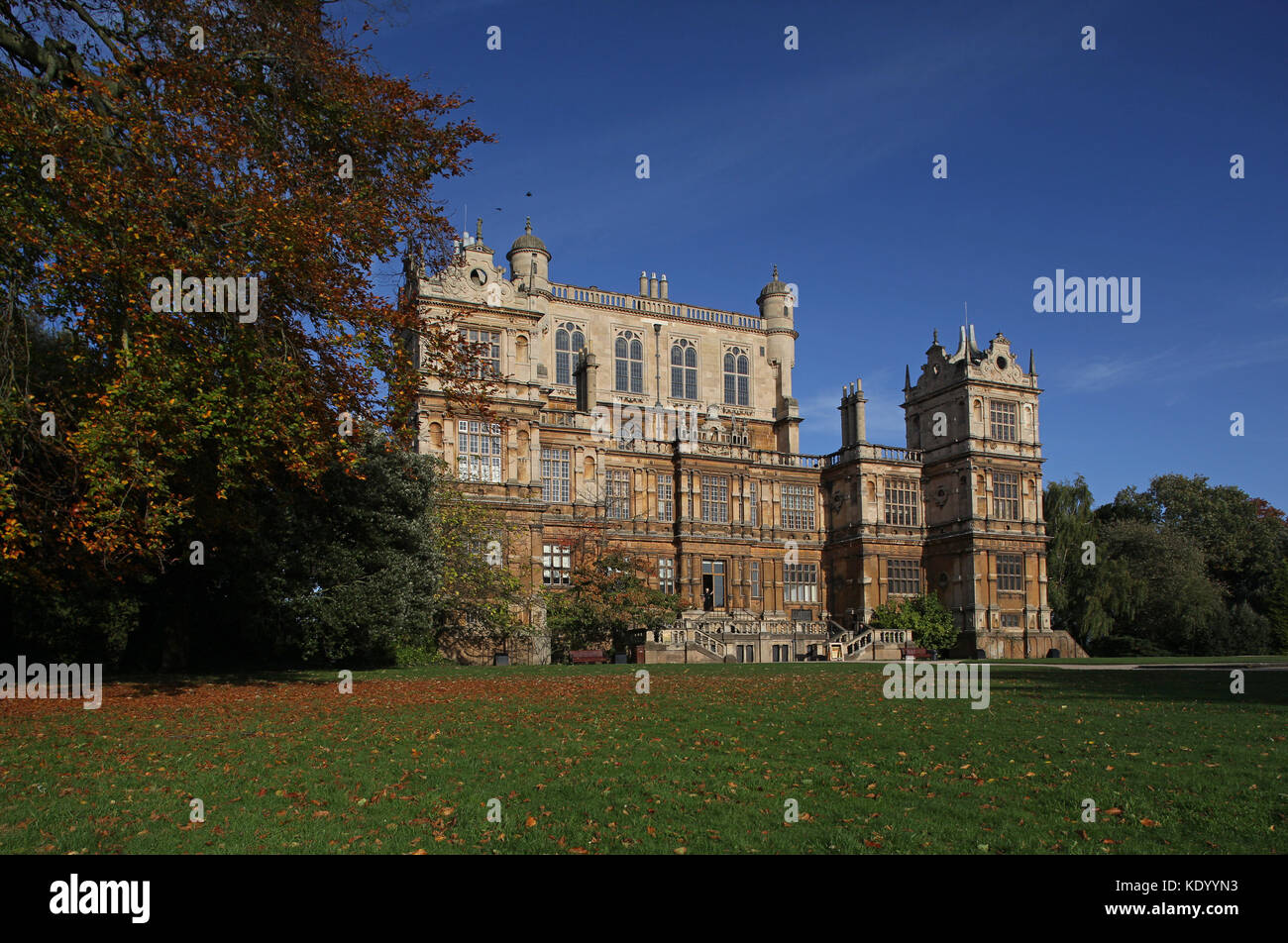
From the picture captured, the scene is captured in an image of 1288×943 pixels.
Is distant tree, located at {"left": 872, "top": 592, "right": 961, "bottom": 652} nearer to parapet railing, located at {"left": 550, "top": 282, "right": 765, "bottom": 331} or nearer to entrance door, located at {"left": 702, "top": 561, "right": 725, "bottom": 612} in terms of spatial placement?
entrance door, located at {"left": 702, "top": 561, "right": 725, "bottom": 612}

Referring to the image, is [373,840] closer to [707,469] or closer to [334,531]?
[334,531]

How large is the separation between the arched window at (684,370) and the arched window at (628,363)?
6.97 feet

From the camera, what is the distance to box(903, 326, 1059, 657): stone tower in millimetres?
49594

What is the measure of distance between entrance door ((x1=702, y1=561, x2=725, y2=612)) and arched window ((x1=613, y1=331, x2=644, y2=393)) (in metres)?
12.4

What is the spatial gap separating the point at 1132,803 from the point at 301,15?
19500 mm

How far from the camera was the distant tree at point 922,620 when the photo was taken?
158ft

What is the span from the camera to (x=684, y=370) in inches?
2256

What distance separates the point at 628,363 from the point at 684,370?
144 inches

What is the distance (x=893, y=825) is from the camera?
8.53 m
